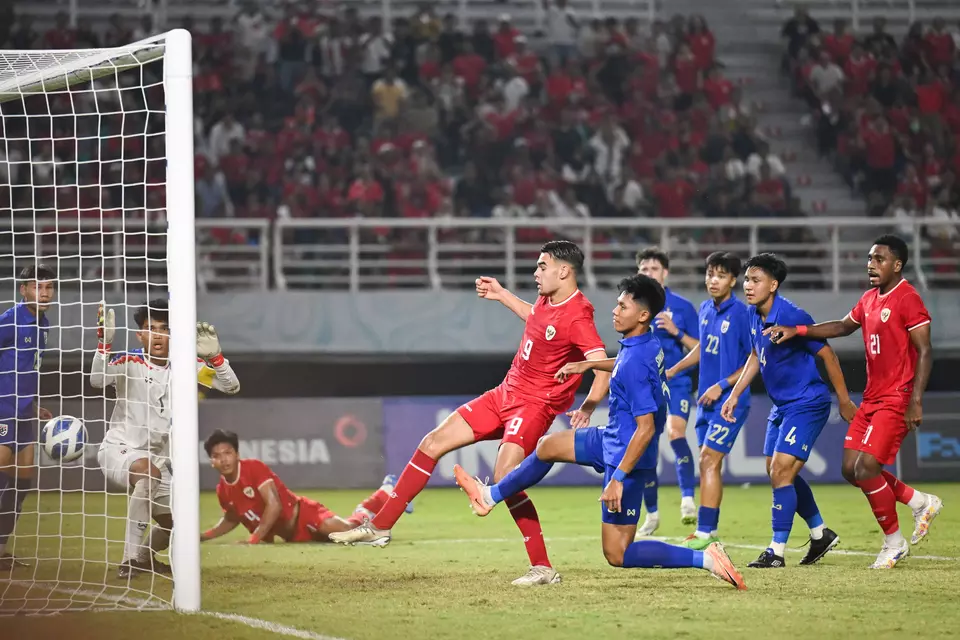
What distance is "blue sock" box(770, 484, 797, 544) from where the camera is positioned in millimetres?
7395

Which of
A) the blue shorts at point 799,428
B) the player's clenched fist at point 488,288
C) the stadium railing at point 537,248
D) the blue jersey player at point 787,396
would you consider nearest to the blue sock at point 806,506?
the blue jersey player at point 787,396

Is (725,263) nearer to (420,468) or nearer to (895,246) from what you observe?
(895,246)

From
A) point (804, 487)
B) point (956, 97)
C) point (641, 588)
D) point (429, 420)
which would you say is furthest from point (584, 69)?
point (641, 588)

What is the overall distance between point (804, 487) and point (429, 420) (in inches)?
292

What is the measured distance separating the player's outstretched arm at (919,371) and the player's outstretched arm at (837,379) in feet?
1.16

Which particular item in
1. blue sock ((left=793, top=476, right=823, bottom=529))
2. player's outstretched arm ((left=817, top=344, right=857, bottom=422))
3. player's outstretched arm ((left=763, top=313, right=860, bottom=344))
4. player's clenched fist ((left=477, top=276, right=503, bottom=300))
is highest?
player's clenched fist ((left=477, top=276, right=503, bottom=300))

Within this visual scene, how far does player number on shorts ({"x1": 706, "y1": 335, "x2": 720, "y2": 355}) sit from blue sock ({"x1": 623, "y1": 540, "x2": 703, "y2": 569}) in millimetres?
2559

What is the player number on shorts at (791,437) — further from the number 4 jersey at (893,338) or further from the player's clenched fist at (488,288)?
the player's clenched fist at (488,288)

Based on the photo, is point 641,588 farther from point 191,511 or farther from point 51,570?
point 51,570

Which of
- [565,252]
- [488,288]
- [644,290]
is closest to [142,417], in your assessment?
[488,288]

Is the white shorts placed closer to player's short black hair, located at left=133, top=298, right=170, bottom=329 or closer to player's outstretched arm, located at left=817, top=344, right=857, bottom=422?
player's short black hair, located at left=133, top=298, right=170, bottom=329

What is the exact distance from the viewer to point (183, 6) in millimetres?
19734

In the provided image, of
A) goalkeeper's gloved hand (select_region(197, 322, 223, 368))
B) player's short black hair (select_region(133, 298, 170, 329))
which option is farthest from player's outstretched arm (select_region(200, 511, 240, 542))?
player's short black hair (select_region(133, 298, 170, 329))

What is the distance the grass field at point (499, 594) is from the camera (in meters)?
5.40
